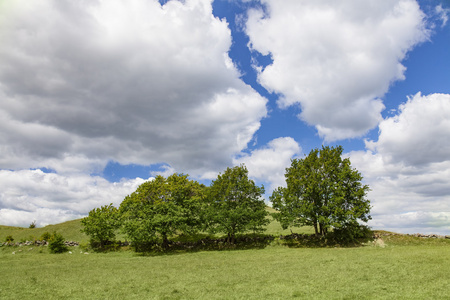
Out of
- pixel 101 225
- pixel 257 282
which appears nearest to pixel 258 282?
pixel 257 282

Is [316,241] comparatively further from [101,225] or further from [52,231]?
[52,231]

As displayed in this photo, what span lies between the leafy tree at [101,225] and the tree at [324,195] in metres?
29.2

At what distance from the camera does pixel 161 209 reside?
44.7 metres

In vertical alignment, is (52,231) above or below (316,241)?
above

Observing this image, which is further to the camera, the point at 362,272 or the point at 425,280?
the point at 362,272

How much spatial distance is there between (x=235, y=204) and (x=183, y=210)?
9.20 metres

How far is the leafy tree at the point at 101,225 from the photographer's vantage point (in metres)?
47.0

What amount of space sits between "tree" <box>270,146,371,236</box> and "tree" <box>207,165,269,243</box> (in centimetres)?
342

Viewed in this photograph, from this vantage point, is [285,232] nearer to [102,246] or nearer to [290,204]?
[290,204]

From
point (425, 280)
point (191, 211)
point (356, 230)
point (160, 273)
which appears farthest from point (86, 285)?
point (356, 230)

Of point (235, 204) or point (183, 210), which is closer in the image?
point (183, 210)

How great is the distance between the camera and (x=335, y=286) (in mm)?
16594

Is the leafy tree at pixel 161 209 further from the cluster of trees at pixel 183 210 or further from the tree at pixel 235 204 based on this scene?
the tree at pixel 235 204

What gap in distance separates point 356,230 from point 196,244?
26.6 metres
